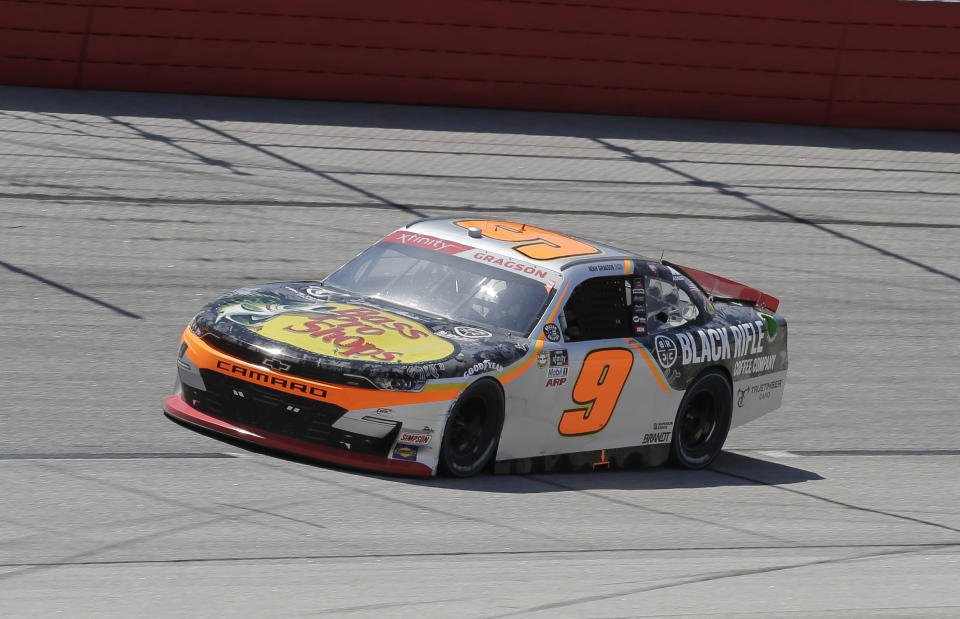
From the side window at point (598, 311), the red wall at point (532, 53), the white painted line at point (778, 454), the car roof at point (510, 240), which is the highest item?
the red wall at point (532, 53)

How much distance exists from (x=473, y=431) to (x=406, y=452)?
49 centimetres

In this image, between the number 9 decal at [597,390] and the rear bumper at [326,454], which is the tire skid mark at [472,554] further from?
the number 9 decal at [597,390]

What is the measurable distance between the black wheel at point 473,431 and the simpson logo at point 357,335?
0.95ft

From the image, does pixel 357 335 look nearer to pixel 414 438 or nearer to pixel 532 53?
pixel 414 438

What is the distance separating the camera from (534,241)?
9039mm

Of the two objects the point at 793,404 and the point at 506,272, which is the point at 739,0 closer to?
the point at 793,404

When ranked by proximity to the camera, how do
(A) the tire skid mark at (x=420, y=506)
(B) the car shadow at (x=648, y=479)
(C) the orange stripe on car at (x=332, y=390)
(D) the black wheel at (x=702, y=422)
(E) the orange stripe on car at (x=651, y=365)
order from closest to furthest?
(A) the tire skid mark at (x=420, y=506)
(C) the orange stripe on car at (x=332, y=390)
(B) the car shadow at (x=648, y=479)
(E) the orange stripe on car at (x=651, y=365)
(D) the black wheel at (x=702, y=422)

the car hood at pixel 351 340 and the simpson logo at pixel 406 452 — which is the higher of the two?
the car hood at pixel 351 340

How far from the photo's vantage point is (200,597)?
5461 mm

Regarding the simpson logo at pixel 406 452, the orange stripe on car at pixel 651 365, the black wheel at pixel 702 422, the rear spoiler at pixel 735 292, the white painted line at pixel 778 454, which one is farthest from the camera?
the rear spoiler at pixel 735 292

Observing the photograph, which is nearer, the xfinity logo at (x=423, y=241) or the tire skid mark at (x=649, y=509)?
the tire skid mark at (x=649, y=509)

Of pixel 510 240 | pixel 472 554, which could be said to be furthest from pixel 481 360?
pixel 510 240

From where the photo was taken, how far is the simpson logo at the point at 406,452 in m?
7.39

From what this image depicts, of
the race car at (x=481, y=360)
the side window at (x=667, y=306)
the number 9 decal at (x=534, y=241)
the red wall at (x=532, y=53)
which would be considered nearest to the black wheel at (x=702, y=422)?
the race car at (x=481, y=360)
